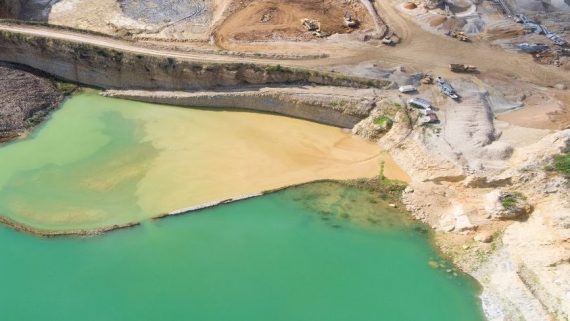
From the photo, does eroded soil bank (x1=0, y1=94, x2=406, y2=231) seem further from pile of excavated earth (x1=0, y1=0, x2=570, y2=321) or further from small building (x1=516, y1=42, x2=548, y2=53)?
small building (x1=516, y1=42, x2=548, y2=53)

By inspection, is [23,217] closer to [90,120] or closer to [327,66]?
[90,120]

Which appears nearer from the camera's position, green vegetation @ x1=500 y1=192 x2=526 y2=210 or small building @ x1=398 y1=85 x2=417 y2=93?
green vegetation @ x1=500 y1=192 x2=526 y2=210

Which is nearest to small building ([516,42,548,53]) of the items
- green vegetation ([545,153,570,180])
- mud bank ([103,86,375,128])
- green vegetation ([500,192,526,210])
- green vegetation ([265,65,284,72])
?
mud bank ([103,86,375,128])

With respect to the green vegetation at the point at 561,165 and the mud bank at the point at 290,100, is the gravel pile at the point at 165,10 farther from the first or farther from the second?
the green vegetation at the point at 561,165

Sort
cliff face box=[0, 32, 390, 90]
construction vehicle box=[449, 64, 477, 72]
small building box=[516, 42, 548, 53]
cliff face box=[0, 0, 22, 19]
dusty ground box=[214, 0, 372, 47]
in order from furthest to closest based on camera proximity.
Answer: cliff face box=[0, 0, 22, 19] → dusty ground box=[214, 0, 372, 47] → small building box=[516, 42, 548, 53] → construction vehicle box=[449, 64, 477, 72] → cliff face box=[0, 32, 390, 90]

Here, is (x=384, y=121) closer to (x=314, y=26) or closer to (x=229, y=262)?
(x=314, y=26)

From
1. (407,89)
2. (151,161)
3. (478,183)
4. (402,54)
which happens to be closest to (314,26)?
(402,54)

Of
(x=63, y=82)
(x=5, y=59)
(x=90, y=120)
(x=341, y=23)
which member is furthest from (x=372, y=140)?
(x=5, y=59)
